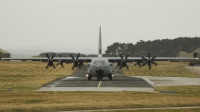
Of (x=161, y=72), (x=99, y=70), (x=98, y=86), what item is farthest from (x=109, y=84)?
(x=161, y=72)

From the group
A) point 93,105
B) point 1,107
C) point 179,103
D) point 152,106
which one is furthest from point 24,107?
point 179,103

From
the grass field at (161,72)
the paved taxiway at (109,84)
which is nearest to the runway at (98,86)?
the paved taxiway at (109,84)

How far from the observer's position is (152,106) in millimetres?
38031

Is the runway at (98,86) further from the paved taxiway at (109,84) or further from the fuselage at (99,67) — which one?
the fuselage at (99,67)

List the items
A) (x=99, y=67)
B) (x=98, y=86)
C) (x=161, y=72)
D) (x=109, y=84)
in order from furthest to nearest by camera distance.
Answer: (x=161, y=72), (x=109, y=84), (x=98, y=86), (x=99, y=67)

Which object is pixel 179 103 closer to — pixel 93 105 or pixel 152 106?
pixel 152 106

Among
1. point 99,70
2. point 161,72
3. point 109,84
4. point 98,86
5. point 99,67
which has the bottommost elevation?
point 98,86

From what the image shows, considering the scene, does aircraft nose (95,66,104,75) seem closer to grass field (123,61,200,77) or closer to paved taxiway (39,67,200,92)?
paved taxiway (39,67,200,92)

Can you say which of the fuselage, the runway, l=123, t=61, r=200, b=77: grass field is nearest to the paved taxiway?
the runway

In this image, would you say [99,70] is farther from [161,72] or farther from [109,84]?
[161,72]

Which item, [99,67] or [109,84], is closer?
[99,67]

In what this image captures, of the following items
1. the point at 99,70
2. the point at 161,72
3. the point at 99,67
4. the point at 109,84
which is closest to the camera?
the point at 99,67

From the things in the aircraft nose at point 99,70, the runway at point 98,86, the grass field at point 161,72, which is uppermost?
the aircraft nose at point 99,70

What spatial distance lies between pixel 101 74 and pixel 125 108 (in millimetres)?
27596
